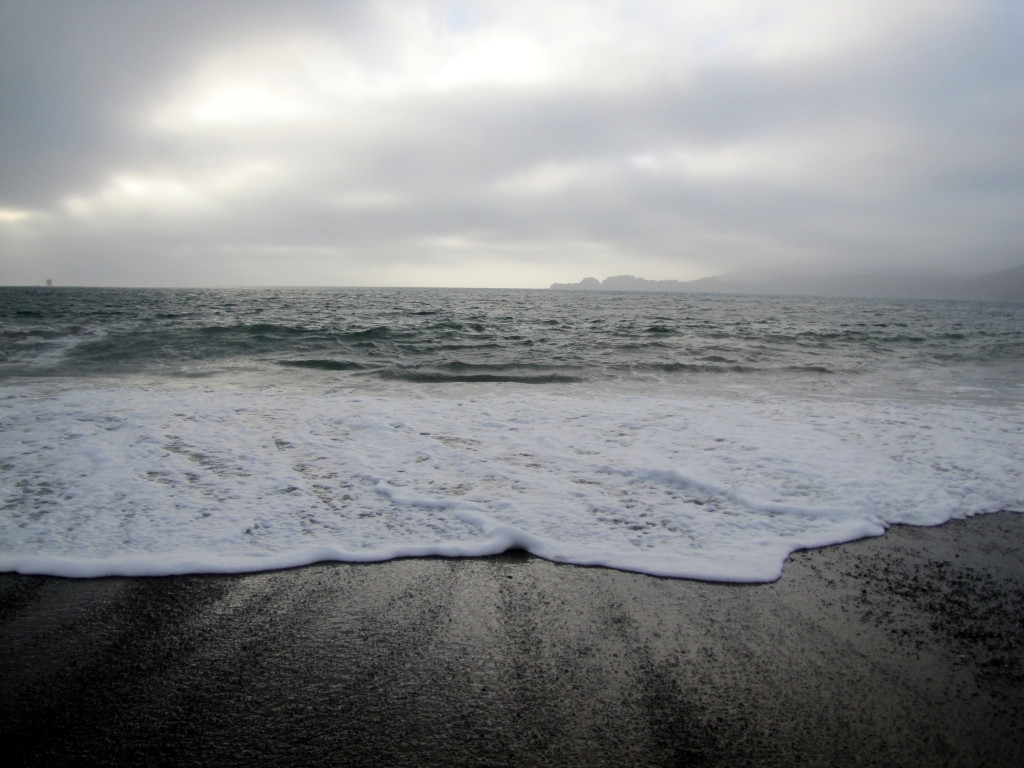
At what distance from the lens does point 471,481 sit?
4.70 meters

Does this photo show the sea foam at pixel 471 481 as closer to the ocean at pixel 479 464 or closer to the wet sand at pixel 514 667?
the ocean at pixel 479 464

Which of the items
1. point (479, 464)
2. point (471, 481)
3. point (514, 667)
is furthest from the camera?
point (479, 464)

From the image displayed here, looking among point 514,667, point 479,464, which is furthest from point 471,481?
point 514,667

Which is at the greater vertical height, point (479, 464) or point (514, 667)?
point (479, 464)

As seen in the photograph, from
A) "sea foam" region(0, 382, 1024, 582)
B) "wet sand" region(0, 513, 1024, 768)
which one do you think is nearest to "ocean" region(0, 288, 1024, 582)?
"sea foam" region(0, 382, 1024, 582)

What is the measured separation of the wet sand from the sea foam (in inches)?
12.8

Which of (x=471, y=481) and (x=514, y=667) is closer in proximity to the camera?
(x=514, y=667)

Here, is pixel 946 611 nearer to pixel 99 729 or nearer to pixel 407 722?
pixel 407 722

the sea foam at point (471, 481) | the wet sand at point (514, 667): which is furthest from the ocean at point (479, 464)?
the wet sand at point (514, 667)

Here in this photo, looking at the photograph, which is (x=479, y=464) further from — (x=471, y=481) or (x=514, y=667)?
(x=514, y=667)

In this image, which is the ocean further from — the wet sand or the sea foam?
the wet sand

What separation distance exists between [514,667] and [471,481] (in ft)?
8.00

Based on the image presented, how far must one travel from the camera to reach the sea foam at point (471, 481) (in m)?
3.47

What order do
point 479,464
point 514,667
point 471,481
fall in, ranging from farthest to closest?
point 479,464
point 471,481
point 514,667
